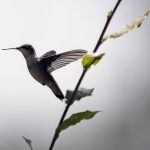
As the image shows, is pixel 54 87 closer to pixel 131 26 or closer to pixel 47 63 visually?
pixel 47 63

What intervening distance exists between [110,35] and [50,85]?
0.23 meters

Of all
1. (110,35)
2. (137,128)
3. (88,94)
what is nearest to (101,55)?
(110,35)

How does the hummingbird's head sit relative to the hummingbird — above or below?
above

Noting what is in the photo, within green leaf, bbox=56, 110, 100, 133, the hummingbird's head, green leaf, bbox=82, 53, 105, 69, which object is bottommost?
green leaf, bbox=56, 110, 100, 133

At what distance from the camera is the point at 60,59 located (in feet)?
4.29

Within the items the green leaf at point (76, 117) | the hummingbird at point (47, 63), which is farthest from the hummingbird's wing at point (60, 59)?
the green leaf at point (76, 117)

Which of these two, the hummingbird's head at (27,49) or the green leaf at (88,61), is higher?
the hummingbird's head at (27,49)

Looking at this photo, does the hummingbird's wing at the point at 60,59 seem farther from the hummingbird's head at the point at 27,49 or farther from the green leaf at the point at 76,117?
the green leaf at the point at 76,117

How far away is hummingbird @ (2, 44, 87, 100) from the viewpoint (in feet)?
4.17

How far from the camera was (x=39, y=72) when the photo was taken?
1310 mm

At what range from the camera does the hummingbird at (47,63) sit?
1270 millimetres

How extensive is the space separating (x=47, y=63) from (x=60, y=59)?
5 centimetres

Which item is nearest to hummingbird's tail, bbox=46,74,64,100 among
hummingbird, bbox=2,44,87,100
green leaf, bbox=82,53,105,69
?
hummingbird, bbox=2,44,87,100

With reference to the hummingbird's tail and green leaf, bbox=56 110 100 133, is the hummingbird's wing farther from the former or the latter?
green leaf, bbox=56 110 100 133
